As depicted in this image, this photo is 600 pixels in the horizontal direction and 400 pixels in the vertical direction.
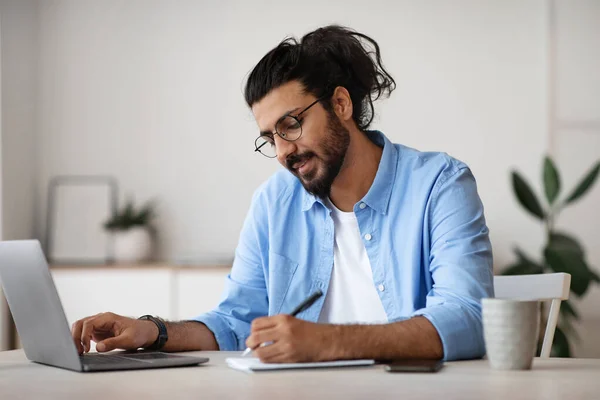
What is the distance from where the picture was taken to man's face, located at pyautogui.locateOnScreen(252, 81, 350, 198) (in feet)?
6.87

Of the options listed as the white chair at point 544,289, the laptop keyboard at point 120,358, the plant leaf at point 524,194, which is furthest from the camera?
the plant leaf at point 524,194

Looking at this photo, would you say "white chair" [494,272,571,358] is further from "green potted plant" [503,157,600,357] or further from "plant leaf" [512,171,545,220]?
"plant leaf" [512,171,545,220]

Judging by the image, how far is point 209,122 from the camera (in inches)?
181

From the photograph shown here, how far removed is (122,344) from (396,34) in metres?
3.05

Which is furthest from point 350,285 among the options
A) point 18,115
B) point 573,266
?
point 18,115

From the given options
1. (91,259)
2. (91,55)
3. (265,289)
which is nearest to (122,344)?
(265,289)

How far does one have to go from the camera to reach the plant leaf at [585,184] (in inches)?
158

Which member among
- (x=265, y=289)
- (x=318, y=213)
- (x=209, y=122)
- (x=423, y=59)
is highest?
(x=423, y=59)

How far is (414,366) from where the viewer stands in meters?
1.42

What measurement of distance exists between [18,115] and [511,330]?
3729 mm

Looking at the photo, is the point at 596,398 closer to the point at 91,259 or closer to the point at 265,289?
the point at 265,289

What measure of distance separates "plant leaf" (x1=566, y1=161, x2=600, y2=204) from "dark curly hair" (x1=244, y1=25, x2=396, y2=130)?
78.8 inches

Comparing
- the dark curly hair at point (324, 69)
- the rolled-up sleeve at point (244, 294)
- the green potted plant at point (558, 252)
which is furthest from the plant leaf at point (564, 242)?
the rolled-up sleeve at point (244, 294)

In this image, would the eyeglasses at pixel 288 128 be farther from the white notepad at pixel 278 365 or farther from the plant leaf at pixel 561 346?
the plant leaf at pixel 561 346
